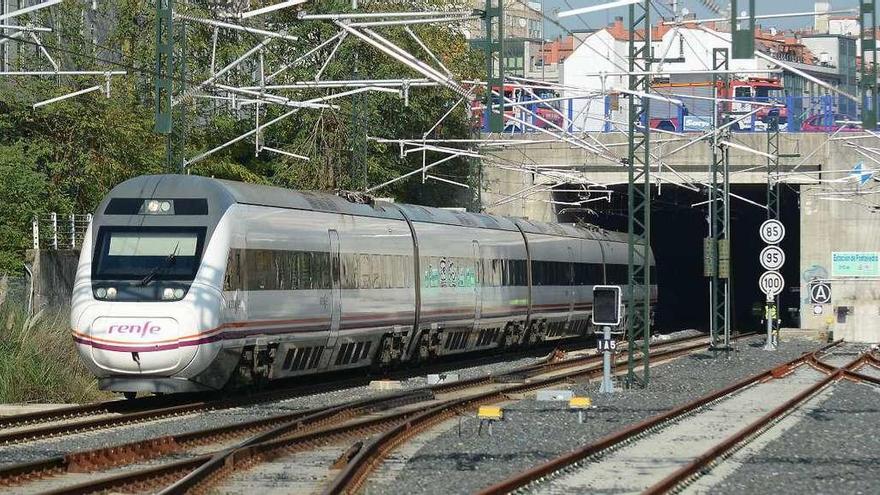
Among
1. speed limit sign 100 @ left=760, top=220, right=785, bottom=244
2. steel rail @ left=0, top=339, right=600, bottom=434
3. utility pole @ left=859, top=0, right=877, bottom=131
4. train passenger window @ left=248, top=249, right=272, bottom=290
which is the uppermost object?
utility pole @ left=859, top=0, right=877, bottom=131

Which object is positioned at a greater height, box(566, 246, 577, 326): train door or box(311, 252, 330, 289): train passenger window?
box(311, 252, 330, 289): train passenger window

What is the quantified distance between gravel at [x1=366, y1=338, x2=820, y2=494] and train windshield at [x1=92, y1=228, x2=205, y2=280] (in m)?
4.42

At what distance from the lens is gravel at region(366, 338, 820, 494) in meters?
15.1

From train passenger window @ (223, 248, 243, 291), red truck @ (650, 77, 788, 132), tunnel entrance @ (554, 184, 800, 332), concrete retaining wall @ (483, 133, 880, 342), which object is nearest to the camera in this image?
train passenger window @ (223, 248, 243, 291)

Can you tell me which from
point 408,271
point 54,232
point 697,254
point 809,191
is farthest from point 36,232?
point 697,254

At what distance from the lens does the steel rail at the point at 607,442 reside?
46.0 ft

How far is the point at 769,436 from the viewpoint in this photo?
65.4 ft

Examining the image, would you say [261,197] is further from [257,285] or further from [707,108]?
[707,108]

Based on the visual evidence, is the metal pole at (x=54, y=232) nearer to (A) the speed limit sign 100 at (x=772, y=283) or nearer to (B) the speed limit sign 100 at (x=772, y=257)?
(B) the speed limit sign 100 at (x=772, y=257)

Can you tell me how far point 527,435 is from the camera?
19.5m

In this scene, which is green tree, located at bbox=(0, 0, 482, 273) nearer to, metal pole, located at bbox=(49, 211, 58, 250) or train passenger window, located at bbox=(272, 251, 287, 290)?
metal pole, located at bbox=(49, 211, 58, 250)

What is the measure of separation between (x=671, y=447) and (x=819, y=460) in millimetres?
1954

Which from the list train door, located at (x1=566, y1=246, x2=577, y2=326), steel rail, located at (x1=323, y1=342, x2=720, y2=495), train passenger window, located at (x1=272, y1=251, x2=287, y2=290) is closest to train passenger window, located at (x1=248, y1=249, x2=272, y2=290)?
train passenger window, located at (x1=272, y1=251, x2=287, y2=290)

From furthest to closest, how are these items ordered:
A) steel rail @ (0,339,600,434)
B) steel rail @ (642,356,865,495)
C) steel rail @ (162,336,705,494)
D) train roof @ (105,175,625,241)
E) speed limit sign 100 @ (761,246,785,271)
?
speed limit sign 100 @ (761,246,785,271) < train roof @ (105,175,625,241) < steel rail @ (0,339,600,434) < steel rail @ (642,356,865,495) < steel rail @ (162,336,705,494)
